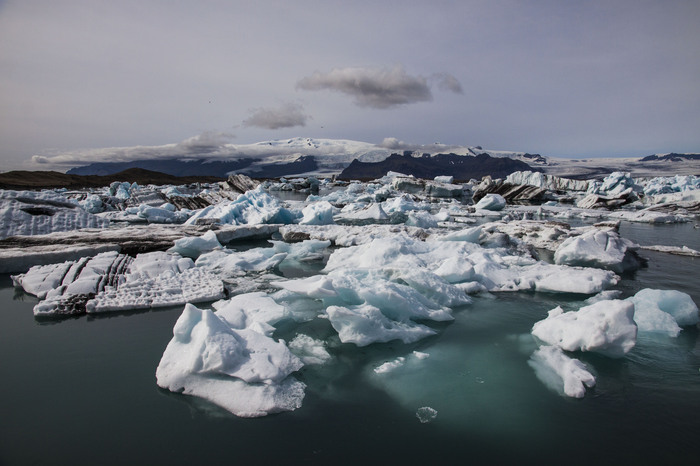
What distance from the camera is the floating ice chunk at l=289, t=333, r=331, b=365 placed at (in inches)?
136

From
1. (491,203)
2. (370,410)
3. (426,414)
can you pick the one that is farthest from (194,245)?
(491,203)

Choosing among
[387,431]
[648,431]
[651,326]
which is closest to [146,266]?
[387,431]

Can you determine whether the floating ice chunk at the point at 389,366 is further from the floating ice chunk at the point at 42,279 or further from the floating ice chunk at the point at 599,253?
the floating ice chunk at the point at 599,253

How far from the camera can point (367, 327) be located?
12.5ft

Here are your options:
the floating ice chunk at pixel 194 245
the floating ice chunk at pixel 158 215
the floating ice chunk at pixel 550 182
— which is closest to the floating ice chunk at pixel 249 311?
the floating ice chunk at pixel 194 245

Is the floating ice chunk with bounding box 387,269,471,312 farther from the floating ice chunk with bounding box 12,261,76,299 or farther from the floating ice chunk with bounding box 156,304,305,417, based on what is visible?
the floating ice chunk with bounding box 12,261,76,299

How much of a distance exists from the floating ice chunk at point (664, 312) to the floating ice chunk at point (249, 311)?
3.84m

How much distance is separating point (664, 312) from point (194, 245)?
7.47 metres

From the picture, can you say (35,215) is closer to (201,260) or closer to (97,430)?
(201,260)

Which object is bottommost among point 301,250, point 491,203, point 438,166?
point 491,203

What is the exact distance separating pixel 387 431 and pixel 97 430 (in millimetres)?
1923

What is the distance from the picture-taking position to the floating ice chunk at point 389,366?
3269 millimetres

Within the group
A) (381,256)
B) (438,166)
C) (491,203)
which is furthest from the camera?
(438,166)

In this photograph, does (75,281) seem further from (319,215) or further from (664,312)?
(319,215)
